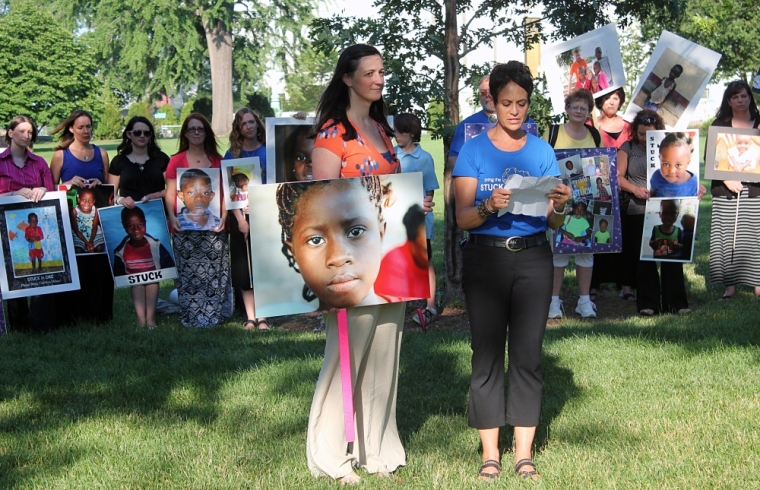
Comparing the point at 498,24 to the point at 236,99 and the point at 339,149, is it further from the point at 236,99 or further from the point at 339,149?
the point at 236,99

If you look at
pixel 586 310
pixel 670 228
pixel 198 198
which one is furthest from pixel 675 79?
pixel 198 198

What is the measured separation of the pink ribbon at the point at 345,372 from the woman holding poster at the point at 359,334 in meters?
0.07

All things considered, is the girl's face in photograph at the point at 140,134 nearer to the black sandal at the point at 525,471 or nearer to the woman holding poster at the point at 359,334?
the woman holding poster at the point at 359,334

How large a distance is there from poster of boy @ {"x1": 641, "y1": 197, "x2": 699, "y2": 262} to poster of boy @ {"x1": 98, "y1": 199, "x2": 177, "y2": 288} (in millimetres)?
4881

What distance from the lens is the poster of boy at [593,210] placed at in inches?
353

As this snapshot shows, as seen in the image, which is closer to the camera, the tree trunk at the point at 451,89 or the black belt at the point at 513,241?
the black belt at the point at 513,241

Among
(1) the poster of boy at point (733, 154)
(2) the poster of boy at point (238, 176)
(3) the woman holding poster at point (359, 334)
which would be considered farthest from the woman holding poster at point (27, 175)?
(1) the poster of boy at point (733, 154)

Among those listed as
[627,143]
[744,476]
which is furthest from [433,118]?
[744,476]

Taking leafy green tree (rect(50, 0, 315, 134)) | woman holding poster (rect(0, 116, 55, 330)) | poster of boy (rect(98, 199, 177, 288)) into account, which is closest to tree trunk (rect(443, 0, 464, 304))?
poster of boy (rect(98, 199, 177, 288))

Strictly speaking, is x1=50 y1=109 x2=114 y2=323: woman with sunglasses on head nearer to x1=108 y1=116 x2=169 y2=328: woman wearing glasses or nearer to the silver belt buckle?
x1=108 y1=116 x2=169 y2=328: woman wearing glasses

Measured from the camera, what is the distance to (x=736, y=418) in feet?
18.8

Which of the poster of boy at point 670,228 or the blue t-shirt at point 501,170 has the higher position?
the blue t-shirt at point 501,170

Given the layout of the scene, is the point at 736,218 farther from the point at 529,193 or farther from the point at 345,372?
the point at 345,372

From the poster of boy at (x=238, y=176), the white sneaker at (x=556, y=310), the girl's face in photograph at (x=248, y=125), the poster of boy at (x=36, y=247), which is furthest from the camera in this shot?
the white sneaker at (x=556, y=310)
